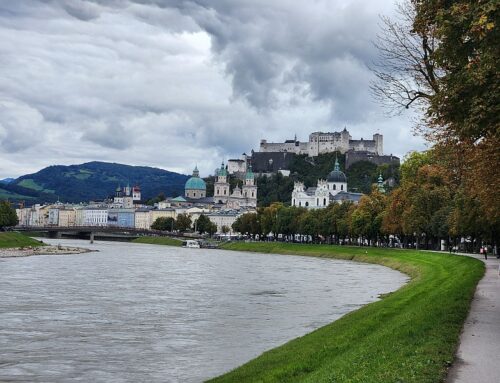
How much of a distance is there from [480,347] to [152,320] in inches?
642

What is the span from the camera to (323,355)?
17.6m

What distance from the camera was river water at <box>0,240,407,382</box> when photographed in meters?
19.7

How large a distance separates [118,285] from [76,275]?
9324 millimetres

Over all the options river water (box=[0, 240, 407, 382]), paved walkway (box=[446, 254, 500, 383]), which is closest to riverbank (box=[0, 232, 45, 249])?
river water (box=[0, 240, 407, 382])

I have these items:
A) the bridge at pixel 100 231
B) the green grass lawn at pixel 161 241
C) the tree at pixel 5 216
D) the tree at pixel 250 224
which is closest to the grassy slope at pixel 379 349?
the tree at pixel 5 216

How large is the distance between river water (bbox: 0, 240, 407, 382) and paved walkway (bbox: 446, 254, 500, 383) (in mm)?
6060

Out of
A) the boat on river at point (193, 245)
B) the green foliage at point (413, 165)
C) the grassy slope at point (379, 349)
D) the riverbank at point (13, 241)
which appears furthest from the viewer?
the boat on river at point (193, 245)

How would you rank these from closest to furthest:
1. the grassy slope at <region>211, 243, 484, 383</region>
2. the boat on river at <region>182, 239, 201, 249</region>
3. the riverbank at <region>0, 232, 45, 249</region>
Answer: the grassy slope at <region>211, 243, 484, 383</region> < the riverbank at <region>0, 232, 45, 249</region> < the boat on river at <region>182, 239, 201, 249</region>

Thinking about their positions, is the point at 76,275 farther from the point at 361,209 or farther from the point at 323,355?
the point at 361,209

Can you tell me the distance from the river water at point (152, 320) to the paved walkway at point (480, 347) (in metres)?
6.06

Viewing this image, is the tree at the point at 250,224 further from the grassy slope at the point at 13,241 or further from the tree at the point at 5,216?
the grassy slope at the point at 13,241

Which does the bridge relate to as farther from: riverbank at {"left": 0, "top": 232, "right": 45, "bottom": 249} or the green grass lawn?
riverbank at {"left": 0, "top": 232, "right": 45, "bottom": 249}

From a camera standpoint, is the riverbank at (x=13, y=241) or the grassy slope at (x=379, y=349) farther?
the riverbank at (x=13, y=241)

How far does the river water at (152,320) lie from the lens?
19.7m
